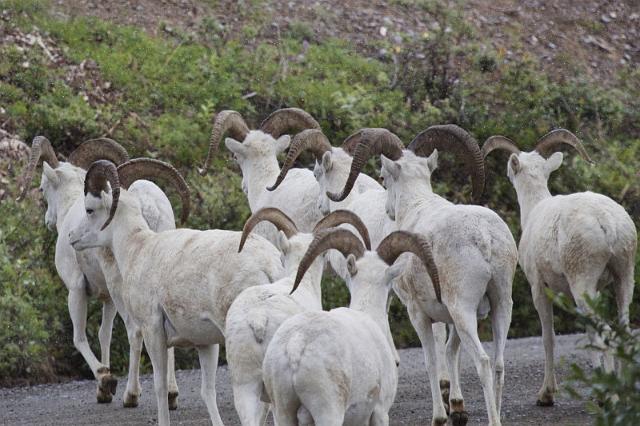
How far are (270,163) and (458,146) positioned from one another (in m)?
3.58

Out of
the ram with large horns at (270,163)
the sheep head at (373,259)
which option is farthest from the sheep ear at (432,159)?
the sheep head at (373,259)

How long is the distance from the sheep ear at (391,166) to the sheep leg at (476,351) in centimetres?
195

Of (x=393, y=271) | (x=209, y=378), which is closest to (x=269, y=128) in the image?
(x=209, y=378)

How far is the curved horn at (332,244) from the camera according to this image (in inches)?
319

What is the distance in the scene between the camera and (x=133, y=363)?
1180 cm

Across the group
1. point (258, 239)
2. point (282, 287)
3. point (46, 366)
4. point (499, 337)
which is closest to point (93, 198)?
point (258, 239)

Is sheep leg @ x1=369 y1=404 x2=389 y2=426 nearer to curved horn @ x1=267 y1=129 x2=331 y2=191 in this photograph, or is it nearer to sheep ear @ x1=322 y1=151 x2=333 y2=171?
curved horn @ x1=267 y1=129 x2=331 y2=191

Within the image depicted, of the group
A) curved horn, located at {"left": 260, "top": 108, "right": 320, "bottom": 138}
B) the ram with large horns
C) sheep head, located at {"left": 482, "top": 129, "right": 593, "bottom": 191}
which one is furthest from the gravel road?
curved horn, located at {"left": 260, "top": 108, "right": 320, "bottom": 138}

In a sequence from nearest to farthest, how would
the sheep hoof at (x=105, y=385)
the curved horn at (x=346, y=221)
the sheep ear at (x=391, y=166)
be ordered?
1. the curved horn at (x=346, y=221)
2. the sheep ear at (x=391, y=166)
3. the sheep hoof at (x=105, y=385)

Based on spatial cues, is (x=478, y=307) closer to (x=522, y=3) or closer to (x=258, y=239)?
(x=258, y=239)

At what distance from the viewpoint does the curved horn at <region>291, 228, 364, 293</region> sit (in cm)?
809

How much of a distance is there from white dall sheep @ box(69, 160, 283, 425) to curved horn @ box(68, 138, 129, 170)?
6.61ft

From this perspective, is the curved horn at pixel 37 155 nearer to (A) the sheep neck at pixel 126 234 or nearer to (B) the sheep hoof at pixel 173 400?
(A) the sheep neck at pixel 126 234

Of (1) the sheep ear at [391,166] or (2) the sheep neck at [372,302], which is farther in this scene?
(1) the sheep ear at [391,166]
